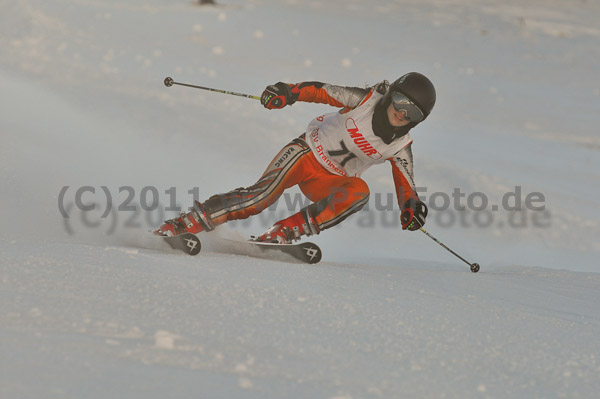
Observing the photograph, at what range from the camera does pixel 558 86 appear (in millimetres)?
10125

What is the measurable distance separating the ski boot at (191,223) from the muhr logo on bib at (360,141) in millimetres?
885

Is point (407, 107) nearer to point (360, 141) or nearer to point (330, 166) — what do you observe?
point (360, 141)

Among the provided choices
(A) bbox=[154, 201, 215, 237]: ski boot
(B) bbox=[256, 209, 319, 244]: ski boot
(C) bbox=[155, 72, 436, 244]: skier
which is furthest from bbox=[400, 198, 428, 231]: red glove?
(A) bbox=[154, 201, 215, 237]: ski boot

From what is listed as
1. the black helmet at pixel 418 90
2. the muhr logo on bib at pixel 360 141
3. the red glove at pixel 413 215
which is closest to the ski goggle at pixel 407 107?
the black helmet at pixel 418 90

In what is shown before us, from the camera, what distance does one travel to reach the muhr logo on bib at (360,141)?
3.93m

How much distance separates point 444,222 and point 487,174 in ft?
3.74

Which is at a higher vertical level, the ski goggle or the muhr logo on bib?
the ski goggle

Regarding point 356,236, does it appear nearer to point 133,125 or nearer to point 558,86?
point 133,125

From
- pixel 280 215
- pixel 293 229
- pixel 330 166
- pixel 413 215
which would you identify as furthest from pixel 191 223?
pixel 280 215

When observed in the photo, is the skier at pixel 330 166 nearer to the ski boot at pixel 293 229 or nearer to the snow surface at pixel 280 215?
the ski boot at pixel 293 229

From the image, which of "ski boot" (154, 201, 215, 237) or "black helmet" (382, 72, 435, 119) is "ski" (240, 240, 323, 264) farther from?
"black helmet" (382, 72, 435, 119)

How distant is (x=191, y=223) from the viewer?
Answer: 390 centimetres

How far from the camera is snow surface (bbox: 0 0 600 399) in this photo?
2.14m

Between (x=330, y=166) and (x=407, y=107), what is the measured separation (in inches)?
22.9
